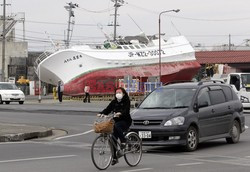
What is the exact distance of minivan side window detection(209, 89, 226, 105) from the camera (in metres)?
16.4

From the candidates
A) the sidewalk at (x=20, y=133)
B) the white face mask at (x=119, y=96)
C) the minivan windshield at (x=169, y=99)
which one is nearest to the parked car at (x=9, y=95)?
the sidewalk at (x=20, y=133)

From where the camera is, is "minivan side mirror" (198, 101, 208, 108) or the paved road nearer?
the paved road

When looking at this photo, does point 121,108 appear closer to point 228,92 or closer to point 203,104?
point 203,104

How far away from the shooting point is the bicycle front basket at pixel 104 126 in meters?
11.5

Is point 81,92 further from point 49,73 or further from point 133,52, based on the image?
point 133,52

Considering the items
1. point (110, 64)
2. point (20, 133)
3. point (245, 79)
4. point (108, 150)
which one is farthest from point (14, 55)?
point (108, 150)

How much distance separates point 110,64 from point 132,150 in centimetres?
A: 4841

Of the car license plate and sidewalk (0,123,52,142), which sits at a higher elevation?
the car license plate

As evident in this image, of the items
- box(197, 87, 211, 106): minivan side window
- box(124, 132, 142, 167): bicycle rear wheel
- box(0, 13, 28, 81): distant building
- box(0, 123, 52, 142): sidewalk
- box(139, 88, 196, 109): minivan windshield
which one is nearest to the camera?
box(124, 132, 142, 167): bicycle rear wheel

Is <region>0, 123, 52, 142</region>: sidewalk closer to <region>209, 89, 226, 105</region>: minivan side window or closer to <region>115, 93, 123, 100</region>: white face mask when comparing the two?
<region>209, 89, 226, 105</region>: minivan side window

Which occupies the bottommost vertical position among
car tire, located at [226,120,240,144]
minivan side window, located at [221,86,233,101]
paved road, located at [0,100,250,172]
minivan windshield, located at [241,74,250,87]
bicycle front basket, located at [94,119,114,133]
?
paved road, located at [0,100,250,172]

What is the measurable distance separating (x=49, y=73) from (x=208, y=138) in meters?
45.6

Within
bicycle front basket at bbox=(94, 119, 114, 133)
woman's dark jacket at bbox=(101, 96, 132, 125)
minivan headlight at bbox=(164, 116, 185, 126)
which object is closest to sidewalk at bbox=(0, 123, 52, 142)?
minivan headlight at bbox=(164, 116, 185, 126)

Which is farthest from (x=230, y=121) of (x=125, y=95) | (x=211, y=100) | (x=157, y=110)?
(x=125, y=95)
